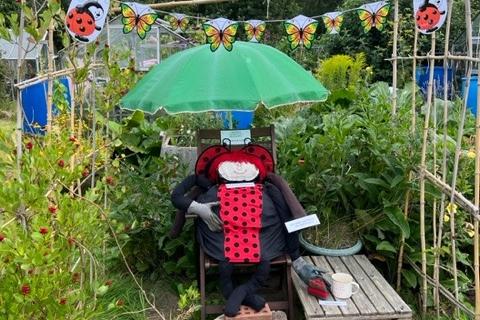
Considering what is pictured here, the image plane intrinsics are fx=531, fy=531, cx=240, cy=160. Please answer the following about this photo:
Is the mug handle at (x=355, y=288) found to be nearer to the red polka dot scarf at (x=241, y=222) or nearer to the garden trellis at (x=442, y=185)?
the garden trellis at (x=442, y=185)

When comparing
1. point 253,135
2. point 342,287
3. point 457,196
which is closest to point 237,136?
point 253,135

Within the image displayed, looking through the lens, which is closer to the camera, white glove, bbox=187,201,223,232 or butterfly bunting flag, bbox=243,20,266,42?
white glove, bbox=187,201,223,232

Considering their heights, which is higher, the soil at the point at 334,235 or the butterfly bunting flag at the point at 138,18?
the butterfly bunting flag at the point at 138,18

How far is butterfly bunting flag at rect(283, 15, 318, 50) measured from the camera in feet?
11.1

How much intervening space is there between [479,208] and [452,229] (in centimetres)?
32

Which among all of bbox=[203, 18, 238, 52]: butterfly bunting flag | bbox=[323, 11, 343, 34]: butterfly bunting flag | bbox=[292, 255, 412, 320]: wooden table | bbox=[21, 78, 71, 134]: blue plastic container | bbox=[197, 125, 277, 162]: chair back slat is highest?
bbox=[323, 11, 343, 34]: butterfly bunting flag

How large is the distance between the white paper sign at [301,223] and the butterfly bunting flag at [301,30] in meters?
1.12

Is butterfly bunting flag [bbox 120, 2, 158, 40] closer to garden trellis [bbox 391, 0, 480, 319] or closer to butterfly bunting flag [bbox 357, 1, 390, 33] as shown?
butterfly bunting flag [bbox 357, 1, 390, 33]

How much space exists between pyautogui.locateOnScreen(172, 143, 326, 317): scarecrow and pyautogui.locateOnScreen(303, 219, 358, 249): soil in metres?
0.43

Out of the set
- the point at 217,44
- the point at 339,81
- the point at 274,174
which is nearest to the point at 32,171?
the point at 217,44

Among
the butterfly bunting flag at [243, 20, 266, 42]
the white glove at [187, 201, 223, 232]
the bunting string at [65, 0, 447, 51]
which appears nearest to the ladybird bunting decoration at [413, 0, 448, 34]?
the bunting string at [65, 0, 447, 51]

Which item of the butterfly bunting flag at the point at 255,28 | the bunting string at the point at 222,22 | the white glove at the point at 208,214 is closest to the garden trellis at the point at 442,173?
the bunting string at the point at 222,22

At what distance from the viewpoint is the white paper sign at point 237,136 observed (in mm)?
3346

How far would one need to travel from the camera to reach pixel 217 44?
114 inches
